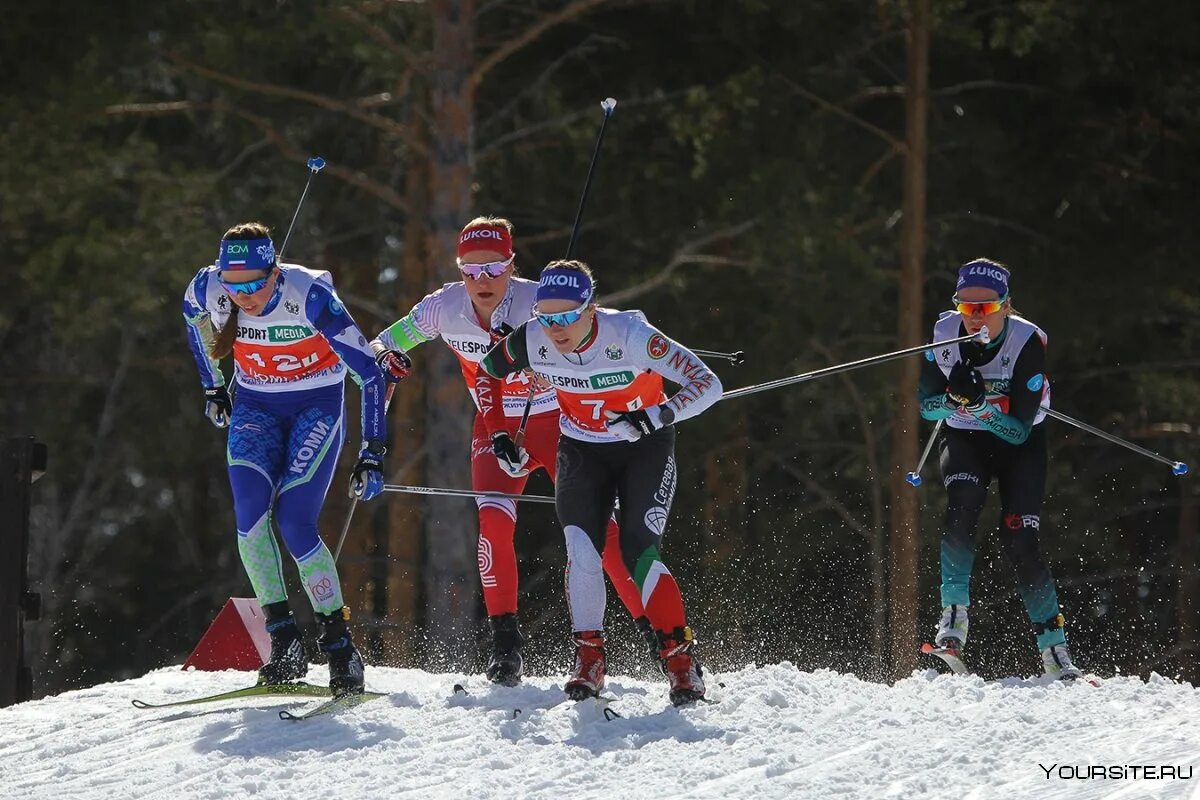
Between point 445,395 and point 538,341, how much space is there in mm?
7193

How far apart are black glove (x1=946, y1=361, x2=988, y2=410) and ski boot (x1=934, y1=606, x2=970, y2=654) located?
96cm

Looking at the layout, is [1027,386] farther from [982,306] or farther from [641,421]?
[641,421]

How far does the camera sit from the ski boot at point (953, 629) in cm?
823

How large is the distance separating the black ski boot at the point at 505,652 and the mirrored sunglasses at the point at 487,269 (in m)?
1.50

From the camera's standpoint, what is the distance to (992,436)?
836 centimetres

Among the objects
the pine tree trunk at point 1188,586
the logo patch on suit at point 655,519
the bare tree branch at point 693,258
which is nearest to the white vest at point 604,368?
the logo patch on suit at point 655,519

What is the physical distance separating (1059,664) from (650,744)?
2422 millimetres

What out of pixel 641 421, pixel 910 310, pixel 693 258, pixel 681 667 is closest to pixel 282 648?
pixel 681 667

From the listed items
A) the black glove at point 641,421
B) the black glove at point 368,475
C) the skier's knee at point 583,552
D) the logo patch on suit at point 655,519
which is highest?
the black glove at point 641,421

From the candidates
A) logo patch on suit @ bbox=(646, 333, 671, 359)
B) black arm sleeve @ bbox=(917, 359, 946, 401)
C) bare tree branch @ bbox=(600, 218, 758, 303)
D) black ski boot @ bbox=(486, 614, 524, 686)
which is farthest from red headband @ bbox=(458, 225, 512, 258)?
bare tree branch @ bbox=(600, 218, 758, 303)

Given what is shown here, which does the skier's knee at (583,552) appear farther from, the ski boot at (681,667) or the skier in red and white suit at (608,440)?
the ski boot at (681,667)

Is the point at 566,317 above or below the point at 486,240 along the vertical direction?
below

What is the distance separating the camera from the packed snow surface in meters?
5.76

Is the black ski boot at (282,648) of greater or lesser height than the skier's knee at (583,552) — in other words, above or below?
below
